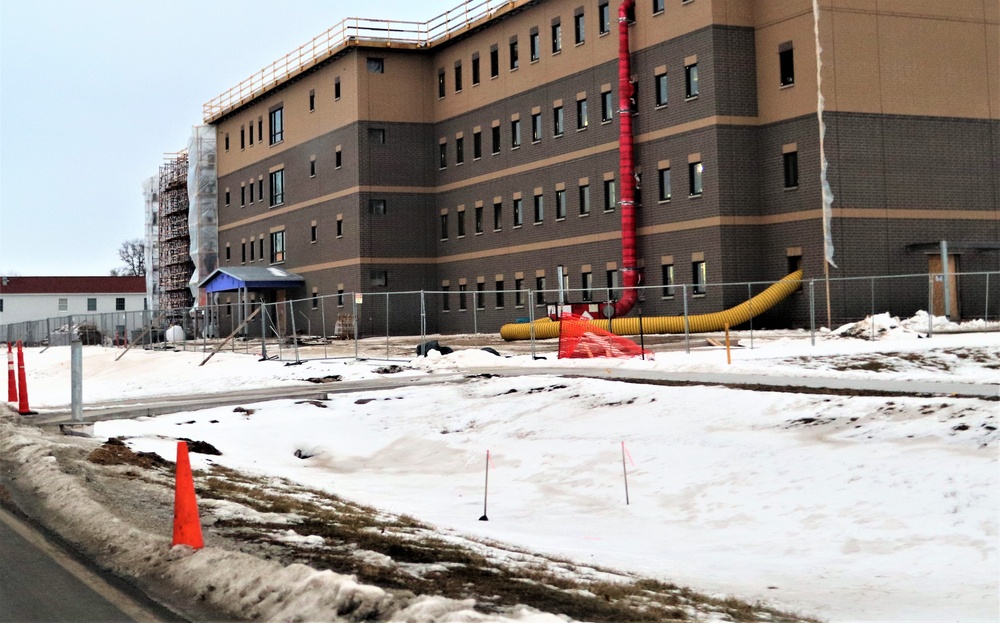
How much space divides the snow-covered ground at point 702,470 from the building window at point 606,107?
76.0ft

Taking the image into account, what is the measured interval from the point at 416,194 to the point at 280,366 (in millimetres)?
28542

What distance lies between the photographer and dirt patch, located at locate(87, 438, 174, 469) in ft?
43.7

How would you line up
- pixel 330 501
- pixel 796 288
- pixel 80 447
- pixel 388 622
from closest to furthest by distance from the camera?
pixel 388 622 → pixel 330 501 → pixel 80 447 → pixel 796 288

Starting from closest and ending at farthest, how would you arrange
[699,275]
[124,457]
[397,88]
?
1. [124,457]
2. [699,275]
3. [397,88]

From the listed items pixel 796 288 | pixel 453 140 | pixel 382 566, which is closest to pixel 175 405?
pixel 382 566

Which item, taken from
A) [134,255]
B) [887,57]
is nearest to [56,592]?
[887,57]

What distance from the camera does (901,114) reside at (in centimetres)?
4106

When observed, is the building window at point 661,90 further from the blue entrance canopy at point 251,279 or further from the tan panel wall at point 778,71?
the blue entrance canopy at point 251,279

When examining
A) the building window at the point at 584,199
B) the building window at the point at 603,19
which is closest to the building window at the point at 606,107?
the building window at the point at 603,19

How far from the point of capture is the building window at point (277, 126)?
66.9 m

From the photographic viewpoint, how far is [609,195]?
46.8m

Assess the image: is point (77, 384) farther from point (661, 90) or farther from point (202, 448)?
point (661, 90)

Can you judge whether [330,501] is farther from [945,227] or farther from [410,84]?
[410,84]

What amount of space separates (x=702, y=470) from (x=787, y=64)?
3048 cm
